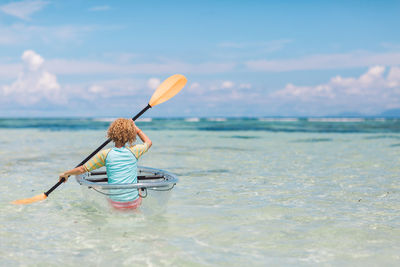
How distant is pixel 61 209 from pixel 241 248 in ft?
11.9

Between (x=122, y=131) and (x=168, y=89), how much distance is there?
273 cm

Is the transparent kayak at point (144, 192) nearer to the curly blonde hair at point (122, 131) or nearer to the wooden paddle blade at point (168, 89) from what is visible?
the curly blonde hair at point (122, 131)

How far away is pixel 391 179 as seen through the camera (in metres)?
10.0

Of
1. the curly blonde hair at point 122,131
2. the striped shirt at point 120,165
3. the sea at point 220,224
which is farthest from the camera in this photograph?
the striped shirt at point 120,165

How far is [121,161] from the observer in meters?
5.82

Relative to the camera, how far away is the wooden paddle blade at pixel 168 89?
8.06 meters

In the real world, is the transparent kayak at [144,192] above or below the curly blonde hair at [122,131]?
below

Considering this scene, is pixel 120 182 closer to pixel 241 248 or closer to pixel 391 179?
pixel 241 248

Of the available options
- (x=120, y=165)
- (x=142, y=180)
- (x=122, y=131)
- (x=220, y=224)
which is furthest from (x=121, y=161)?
(x=220, y=224)

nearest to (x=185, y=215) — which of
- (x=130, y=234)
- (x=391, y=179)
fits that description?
(x=130, y=234)

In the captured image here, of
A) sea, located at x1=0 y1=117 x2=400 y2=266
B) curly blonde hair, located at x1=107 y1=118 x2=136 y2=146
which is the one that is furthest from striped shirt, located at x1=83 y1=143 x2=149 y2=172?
sea, located at x1=0 y1=117 x2=400 y2=266

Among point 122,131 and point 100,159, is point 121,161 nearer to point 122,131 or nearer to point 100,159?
point 100,159

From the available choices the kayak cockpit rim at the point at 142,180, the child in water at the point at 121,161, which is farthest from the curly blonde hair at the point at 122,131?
the kayak cockpit rim at the point at 142,180

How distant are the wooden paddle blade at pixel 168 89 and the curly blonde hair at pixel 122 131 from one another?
2.21m
